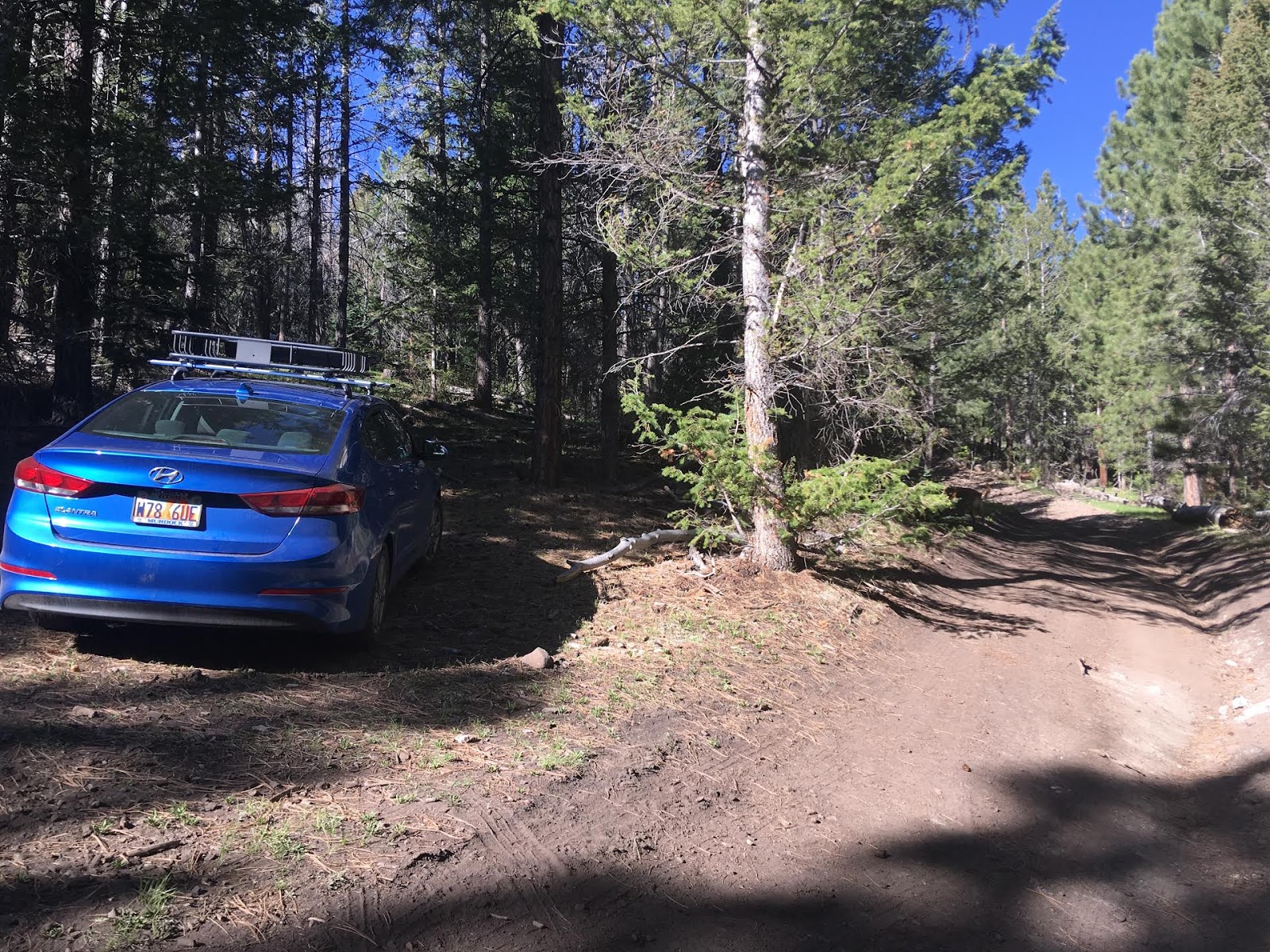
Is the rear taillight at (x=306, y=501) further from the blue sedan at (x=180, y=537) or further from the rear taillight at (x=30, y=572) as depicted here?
the rear taillight at (x=30, y=572)

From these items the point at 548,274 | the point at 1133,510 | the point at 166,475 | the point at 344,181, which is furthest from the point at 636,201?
the point at 1133,510

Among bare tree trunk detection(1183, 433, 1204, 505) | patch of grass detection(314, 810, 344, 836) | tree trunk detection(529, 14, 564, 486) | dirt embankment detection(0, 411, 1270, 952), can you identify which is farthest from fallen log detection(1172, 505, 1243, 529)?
patch of grass detection(314, 810, 344, 836)

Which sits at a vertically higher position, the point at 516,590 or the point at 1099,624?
the point at 516,590

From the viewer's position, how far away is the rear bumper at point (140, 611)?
4844 mm

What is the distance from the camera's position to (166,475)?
4.84 m

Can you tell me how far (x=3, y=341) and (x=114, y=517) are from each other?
8.79 m

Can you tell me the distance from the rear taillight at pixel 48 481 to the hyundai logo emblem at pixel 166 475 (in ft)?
1.23

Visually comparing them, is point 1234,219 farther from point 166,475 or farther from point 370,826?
point 370,826

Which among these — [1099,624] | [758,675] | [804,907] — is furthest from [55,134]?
[1099,624]

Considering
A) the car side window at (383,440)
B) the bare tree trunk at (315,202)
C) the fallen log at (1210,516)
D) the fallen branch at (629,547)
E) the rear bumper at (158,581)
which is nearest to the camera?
the rear bumper at (158,581)

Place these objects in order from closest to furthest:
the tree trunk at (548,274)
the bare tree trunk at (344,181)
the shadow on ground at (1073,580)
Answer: the shadow on ground at (1073,580) → the tree trunk at (548,274) → the bare tree trunk at (344,181)

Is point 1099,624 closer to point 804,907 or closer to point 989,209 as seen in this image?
point 989,209

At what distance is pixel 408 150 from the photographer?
77.5 ft

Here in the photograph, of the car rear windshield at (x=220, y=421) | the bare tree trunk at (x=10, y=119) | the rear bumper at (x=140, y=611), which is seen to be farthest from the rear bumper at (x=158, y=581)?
the bare tree trunk at (x=10, y=119)
